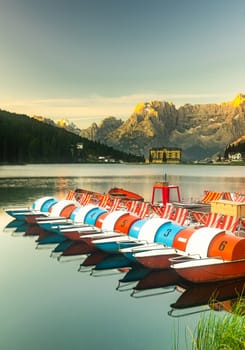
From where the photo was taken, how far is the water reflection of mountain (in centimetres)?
1692

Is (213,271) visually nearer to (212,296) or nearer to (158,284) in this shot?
(212,296)

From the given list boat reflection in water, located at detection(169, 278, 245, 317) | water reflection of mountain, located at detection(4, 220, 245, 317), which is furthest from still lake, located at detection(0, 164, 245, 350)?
boat reflection in water, located at detection(169, 278, 245, 317)

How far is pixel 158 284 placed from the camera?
19.2 m

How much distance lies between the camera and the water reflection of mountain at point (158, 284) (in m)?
16.9

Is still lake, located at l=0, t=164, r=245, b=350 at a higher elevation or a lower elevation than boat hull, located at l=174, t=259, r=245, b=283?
lower

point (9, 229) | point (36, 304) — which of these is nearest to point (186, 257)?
point (36, 304)

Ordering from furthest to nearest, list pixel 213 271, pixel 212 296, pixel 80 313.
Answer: pixel 213 271 < pixel 212 296 < pixel 80 313

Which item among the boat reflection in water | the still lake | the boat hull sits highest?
the boat hull

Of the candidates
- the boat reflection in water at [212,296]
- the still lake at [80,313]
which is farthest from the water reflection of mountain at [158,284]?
the still lake at [80,313]

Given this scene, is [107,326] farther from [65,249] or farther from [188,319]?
[65,249]

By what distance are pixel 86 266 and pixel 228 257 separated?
7.68m

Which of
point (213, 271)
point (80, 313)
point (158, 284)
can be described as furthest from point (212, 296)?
point (80, 313)

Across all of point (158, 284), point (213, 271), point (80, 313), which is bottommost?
point (80, 313)

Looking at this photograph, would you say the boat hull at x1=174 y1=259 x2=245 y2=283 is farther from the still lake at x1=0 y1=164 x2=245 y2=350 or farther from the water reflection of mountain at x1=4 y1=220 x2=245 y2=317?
the still lake at x1=0 y1=164 x2=245 y2=350
